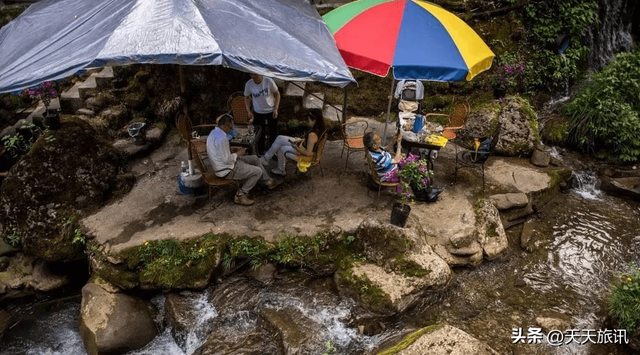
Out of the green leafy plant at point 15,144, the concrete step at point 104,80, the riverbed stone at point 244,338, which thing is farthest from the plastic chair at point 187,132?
the concrete step at point 104,80

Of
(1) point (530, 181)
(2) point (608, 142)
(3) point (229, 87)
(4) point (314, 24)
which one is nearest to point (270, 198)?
(4) point (314, 24)

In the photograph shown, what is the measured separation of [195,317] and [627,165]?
9103mm

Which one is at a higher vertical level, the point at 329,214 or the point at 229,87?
the point at 229,87

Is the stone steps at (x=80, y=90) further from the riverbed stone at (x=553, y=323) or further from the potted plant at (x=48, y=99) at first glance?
the riverbed stone at (x=553, y=323)

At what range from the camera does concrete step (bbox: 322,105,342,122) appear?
9.48m

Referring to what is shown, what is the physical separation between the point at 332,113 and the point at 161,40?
5195 mm

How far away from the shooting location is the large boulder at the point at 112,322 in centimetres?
532

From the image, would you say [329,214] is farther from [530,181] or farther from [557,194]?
[557,194]

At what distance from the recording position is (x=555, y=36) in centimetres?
1112

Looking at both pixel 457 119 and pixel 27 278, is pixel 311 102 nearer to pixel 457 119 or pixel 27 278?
pixel 457 119

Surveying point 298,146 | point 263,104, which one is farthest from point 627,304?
point 263,104

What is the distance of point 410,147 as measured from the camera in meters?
7.45

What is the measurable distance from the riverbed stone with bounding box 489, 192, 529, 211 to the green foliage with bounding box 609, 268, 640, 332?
6.58 feet

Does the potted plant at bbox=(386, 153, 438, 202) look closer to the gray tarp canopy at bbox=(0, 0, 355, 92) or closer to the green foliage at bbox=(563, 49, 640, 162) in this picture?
the gray tarp canopy at bbox=(0, 0, 355, 92)
